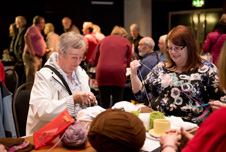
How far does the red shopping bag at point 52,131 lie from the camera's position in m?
1.60

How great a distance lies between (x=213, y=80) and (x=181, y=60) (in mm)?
323

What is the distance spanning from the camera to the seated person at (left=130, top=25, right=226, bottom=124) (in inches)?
93.9

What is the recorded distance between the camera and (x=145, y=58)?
4352 mm

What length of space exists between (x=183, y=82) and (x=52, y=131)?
1278 millimetres

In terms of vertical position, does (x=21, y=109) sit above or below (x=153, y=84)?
below

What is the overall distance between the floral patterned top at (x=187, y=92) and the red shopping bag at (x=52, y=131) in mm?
1064

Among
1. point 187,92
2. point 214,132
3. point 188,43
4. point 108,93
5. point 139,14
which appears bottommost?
point 108,93

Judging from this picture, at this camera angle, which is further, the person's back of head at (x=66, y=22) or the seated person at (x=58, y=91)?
the person's back of head at (x=66, y=22)

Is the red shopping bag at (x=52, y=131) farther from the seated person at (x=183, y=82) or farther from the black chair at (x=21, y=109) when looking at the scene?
the seated person at (x=183, y=82)

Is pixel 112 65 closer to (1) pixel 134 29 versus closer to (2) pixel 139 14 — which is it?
(1) pixel 134 29

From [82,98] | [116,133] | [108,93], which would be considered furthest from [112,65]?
[116,133]

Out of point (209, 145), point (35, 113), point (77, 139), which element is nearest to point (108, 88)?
point (35, 113)

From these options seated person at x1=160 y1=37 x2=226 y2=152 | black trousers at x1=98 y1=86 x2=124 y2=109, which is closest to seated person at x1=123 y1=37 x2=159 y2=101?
black trousers at x1=98 y1=86 x2=124 y2=109

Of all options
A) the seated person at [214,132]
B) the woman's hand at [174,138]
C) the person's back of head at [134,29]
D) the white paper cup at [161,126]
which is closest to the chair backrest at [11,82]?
the white paper cup at [161,126]
